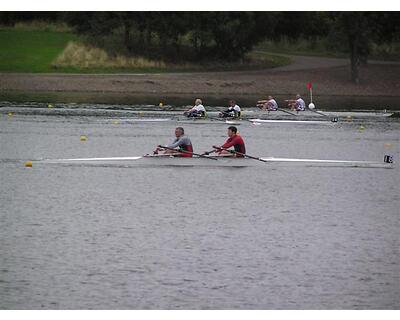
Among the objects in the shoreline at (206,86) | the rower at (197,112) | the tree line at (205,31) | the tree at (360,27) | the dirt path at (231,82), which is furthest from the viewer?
the tree line at (205,31)

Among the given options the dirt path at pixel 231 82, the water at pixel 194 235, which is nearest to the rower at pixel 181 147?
the water at pixel 194 235

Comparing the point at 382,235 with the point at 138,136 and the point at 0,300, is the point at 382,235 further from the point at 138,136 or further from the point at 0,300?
the point at 138,136

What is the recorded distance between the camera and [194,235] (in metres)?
22.2

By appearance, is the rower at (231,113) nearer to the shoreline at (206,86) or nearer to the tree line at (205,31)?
the shoreline at (206,86)

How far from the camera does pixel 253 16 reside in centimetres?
7556

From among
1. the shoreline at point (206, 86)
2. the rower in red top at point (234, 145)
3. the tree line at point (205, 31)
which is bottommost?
the shoreline at point (206, 86)

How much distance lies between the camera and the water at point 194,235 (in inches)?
688

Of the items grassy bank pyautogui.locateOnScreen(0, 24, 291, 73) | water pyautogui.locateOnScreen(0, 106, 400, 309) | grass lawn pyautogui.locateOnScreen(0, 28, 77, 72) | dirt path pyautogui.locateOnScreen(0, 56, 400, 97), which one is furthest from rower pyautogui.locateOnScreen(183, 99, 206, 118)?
grass lawn pyautogui.locateOnScreen(0, 28, 77, 72)

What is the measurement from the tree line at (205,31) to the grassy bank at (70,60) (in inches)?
49.7

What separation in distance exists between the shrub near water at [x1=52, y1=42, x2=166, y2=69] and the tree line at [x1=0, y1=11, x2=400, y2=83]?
110cm

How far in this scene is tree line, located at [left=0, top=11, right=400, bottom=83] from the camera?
7056 cm

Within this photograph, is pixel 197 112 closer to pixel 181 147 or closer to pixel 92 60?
pixel 181 147

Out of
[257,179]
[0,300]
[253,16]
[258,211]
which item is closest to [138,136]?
[257,179]

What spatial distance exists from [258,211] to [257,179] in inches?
211
